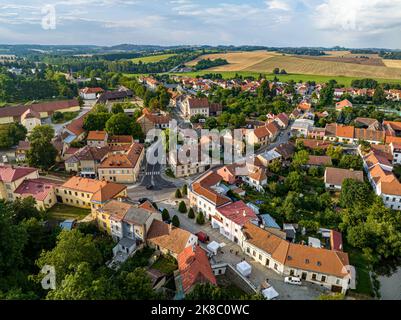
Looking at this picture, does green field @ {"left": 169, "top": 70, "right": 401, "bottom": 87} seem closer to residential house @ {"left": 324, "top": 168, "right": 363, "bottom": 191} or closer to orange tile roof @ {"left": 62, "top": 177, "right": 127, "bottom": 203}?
residential house @ {"left": 324, "top": 168, "right": 363, "bottom": 191}

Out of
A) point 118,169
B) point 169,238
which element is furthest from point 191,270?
point 118,169

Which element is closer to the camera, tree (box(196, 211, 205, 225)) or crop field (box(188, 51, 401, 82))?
tree (box(196, 211, 205, 225))

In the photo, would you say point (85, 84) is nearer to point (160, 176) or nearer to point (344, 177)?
point (160, 176)

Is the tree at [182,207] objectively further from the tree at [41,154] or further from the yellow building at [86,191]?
the tree at [41,154]

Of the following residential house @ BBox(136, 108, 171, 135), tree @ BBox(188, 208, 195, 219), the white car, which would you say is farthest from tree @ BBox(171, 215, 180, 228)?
residential house @ BBox(136, 108, 171, 135)

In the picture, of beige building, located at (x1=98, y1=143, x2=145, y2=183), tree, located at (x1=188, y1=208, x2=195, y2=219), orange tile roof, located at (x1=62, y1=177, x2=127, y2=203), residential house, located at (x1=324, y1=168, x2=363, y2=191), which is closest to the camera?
orange tile roof, located at (x1=62, y1=177, x2=127, y2=203)

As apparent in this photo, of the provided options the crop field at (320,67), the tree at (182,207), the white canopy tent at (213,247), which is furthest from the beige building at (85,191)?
the crop field at (320,67)
